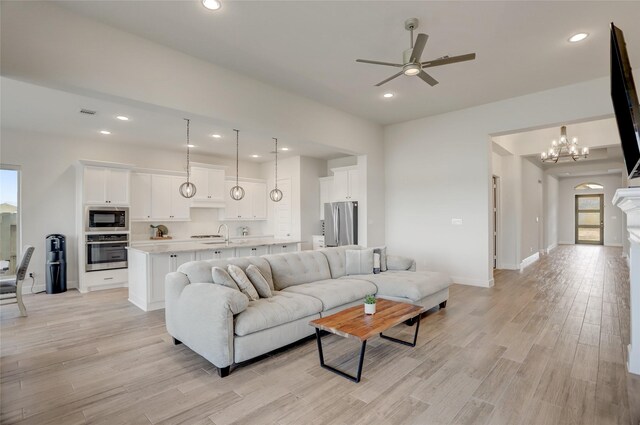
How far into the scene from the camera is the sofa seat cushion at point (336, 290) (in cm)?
345

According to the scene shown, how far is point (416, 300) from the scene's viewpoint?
3.78 meters

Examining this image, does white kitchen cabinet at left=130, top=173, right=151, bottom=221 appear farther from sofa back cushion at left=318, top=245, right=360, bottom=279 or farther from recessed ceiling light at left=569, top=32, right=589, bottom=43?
recessed ceiling light at left=569, top=32, right=589, bottom=43

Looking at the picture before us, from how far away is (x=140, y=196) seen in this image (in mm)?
6730

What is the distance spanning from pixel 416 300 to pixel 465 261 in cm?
255

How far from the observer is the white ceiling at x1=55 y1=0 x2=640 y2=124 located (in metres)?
2.92

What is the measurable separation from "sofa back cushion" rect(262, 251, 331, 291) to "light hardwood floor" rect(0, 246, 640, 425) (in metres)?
0.89

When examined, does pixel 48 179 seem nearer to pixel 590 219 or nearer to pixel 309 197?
pixel 309 197

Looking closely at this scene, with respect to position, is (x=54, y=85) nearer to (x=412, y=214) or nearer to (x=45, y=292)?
(x=45, y=292)

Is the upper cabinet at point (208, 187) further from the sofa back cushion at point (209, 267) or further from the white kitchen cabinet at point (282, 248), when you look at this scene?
the sofa back cushion at point (209, 267)

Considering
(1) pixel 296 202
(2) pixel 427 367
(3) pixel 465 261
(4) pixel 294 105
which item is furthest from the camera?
(1) pixel 296 202

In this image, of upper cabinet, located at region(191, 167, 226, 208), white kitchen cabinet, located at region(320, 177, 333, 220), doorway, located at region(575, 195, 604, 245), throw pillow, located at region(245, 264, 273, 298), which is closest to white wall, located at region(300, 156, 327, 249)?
white kitchen cabinet, located at region(320, 177, 333, 220)

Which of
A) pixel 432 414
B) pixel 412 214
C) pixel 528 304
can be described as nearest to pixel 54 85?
pixel 432 414

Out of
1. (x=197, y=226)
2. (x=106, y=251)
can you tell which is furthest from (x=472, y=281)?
(x=106, y=251)

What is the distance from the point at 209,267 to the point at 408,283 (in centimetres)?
234
